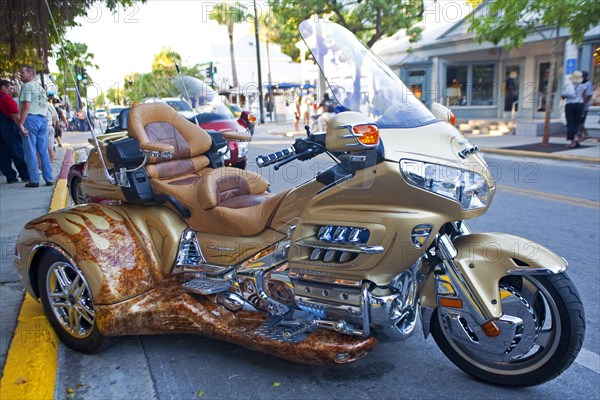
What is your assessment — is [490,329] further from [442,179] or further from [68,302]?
[68,302]

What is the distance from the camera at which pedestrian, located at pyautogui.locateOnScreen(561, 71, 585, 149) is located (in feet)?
42.3

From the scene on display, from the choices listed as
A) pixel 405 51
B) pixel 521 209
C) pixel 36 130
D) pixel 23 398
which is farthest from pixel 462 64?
pixel 23 398

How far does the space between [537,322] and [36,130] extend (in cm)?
814

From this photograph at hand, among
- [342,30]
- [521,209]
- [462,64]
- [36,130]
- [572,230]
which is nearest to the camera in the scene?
[342,30]

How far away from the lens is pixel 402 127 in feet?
8.32

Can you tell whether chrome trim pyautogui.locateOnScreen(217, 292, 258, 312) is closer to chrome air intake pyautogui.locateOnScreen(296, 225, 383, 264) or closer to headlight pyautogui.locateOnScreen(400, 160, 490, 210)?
chrome air intake pyautogui.locateOnScreen(296, 225, 383, 264)

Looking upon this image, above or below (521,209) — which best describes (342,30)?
above

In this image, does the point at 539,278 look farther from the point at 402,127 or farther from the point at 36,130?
the point at 36,130

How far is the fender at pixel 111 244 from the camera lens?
306 centimetres

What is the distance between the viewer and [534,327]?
251 cm

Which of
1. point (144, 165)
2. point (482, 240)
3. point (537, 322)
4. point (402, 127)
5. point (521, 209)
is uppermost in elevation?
point (402, 127)

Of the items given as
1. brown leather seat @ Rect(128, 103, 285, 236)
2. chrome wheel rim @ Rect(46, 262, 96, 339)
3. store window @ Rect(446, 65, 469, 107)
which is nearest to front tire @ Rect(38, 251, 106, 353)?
chrome wheel rim @ Rect(46, 262, 96, 339)

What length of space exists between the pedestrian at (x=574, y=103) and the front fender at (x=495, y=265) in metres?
12.2

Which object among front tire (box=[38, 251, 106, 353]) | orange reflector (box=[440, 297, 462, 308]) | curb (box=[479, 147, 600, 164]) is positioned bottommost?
curb (box=[479, 147, 600, 164])
